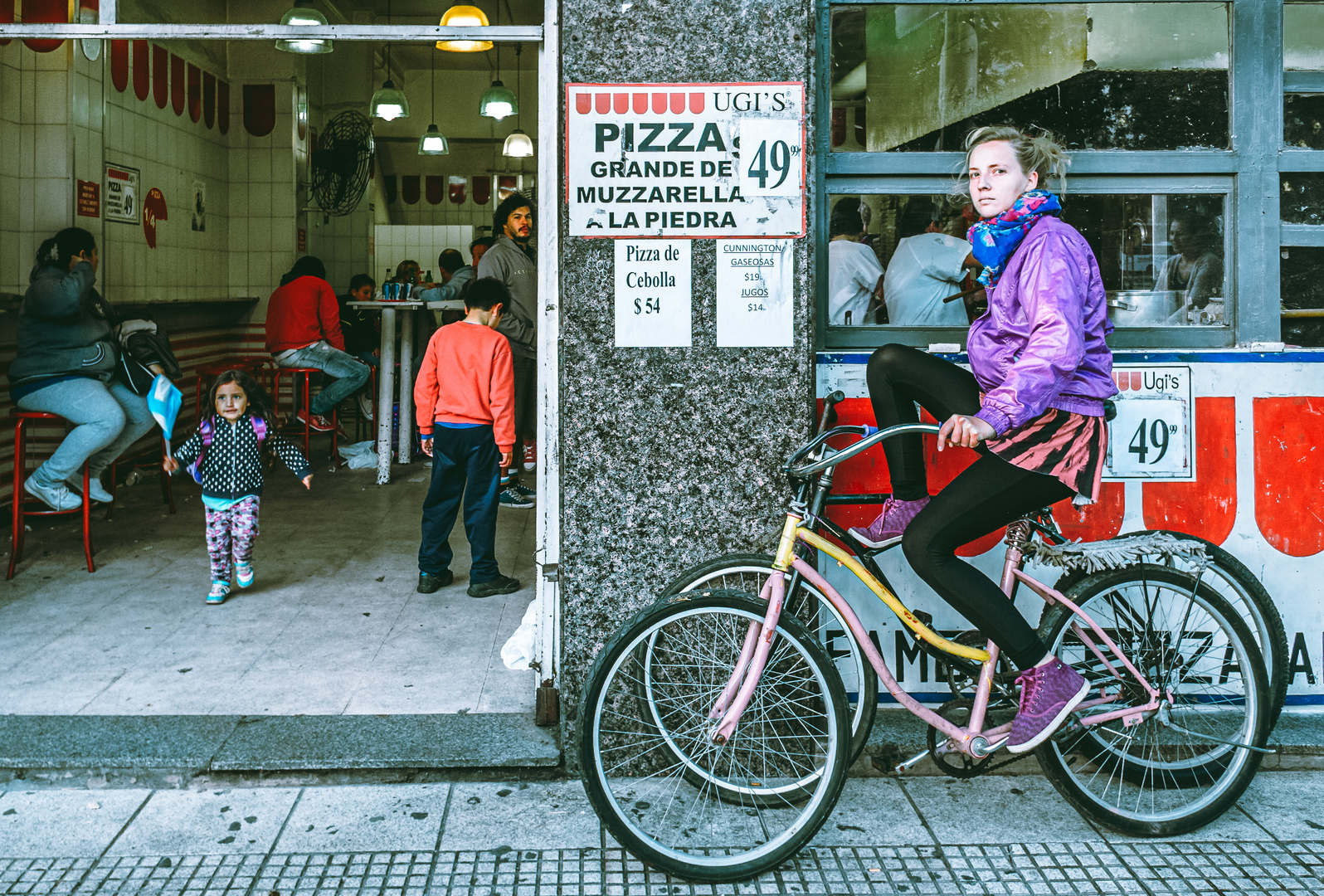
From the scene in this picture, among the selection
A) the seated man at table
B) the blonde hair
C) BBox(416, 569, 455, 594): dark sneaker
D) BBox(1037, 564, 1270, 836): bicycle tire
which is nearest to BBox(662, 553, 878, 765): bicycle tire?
BBox(1037, 564, 1270, 836): bicycle tire

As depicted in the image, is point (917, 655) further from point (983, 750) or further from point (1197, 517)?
point (1197, 517)

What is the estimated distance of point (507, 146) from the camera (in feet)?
48.6

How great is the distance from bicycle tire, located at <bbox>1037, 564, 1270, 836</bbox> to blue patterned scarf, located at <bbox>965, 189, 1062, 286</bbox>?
3.18 feet

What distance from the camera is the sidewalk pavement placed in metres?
2.98

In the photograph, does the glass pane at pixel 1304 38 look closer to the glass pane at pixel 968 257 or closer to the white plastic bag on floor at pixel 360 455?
the glass pane at pixel 968 257

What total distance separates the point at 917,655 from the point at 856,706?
0.75m

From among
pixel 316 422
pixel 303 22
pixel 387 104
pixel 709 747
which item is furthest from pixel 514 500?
pixel 387 104

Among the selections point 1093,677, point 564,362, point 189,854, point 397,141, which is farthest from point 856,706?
point 397,141

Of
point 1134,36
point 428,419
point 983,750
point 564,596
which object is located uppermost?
point 1134,36

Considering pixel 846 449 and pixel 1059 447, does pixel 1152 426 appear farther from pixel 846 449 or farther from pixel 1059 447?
pixel 846 449

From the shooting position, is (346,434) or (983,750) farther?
(346,434)

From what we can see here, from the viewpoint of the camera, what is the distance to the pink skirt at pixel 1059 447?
10.2 feet

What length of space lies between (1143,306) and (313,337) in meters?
7.43

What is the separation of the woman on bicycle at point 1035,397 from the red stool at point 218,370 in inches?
304
